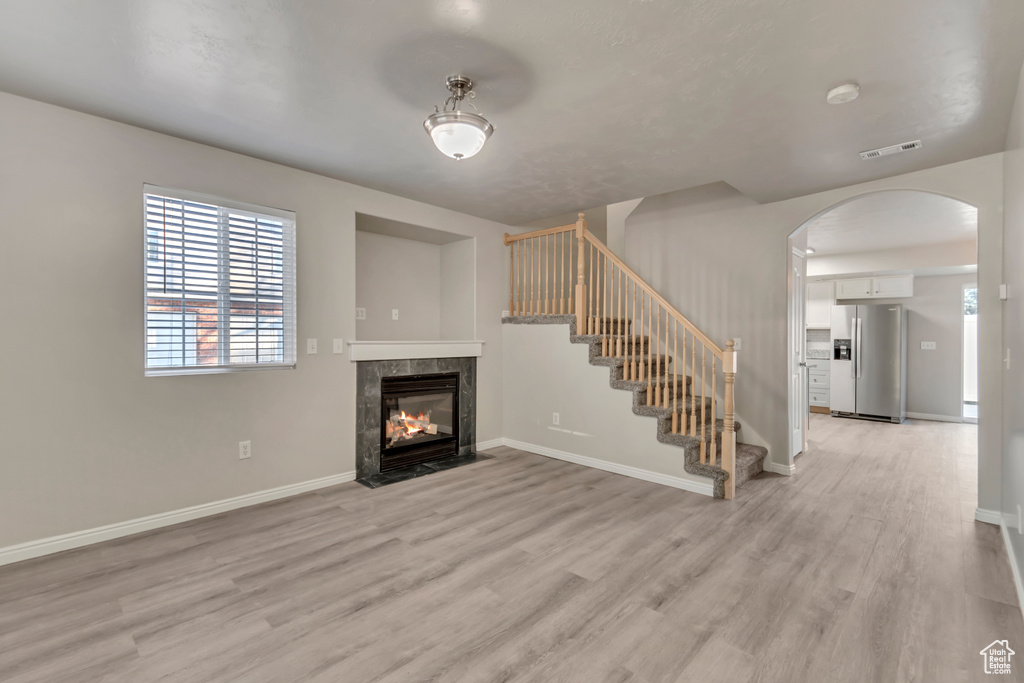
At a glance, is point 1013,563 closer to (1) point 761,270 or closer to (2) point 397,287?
(1) point 761,270

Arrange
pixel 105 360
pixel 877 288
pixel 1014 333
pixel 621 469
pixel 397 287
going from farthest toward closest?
pixel 877 288, pixel 397 287, pixel 621 469, pixel 105 360, pixel 1014 333

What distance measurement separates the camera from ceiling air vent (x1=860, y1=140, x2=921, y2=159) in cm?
296

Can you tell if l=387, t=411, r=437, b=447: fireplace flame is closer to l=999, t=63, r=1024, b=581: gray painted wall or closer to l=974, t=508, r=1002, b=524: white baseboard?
l=999, t=63, r=1024, b=581: gray painted wall

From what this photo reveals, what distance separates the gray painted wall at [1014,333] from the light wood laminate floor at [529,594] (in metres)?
0.41

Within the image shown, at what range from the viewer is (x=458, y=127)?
7.48 feet

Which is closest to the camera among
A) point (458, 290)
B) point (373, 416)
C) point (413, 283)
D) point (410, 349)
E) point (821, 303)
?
point (373, 416)

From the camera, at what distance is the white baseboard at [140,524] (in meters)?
2.56

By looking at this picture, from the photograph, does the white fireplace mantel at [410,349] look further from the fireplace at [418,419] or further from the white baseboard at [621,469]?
the white baseboard at [621,469]

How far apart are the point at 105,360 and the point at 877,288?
9519 mm

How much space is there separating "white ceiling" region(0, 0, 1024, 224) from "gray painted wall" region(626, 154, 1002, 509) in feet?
1.10

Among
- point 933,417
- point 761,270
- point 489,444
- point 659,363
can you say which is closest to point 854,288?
point 933,417

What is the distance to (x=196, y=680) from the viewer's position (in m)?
1.66

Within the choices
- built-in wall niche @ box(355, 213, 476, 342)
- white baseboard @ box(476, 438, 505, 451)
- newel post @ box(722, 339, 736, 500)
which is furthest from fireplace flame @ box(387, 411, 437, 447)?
newel post @ box(722, 339, 736, 500)

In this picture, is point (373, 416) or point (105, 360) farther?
point (373, 416)
